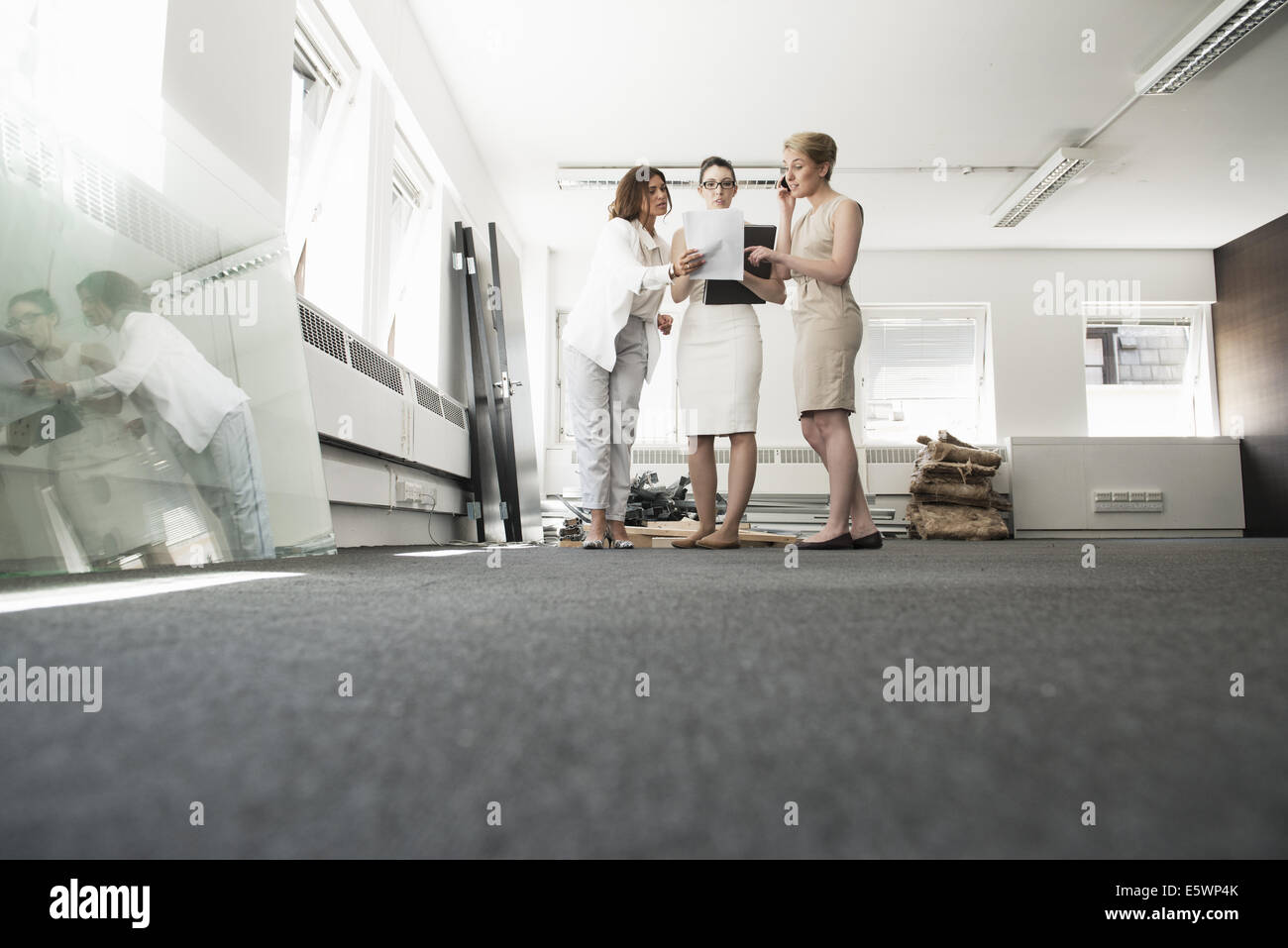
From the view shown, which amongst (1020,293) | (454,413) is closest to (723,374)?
(454,413)

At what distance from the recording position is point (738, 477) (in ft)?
7.08

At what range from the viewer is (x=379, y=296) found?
11.1 feet

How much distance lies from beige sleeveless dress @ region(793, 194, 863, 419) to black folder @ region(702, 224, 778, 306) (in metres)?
0.09

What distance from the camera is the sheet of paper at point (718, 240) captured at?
2.03 metres

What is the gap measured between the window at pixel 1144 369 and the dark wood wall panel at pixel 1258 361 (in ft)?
0.69

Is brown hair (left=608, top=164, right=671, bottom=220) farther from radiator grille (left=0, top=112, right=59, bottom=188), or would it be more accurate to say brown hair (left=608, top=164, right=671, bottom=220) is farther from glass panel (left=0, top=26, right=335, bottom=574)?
radiator grille (left=0, top=112, right=59, bottom=188)

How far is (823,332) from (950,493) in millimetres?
3776

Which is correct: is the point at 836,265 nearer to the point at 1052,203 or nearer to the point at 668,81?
the point at 668,81

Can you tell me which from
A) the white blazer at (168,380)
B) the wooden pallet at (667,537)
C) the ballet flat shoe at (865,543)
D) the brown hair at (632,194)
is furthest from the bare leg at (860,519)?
the white blazer at (168,380)

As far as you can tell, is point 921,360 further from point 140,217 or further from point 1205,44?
point 140,217

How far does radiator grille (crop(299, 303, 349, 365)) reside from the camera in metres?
2.46

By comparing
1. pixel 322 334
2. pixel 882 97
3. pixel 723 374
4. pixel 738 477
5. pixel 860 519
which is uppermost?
pixel 882 97

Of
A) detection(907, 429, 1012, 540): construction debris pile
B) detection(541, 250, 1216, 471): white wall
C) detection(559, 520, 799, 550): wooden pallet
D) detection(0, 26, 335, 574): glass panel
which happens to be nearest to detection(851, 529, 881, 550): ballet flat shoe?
detection(559, 520, 799, 550): wooden pallet
